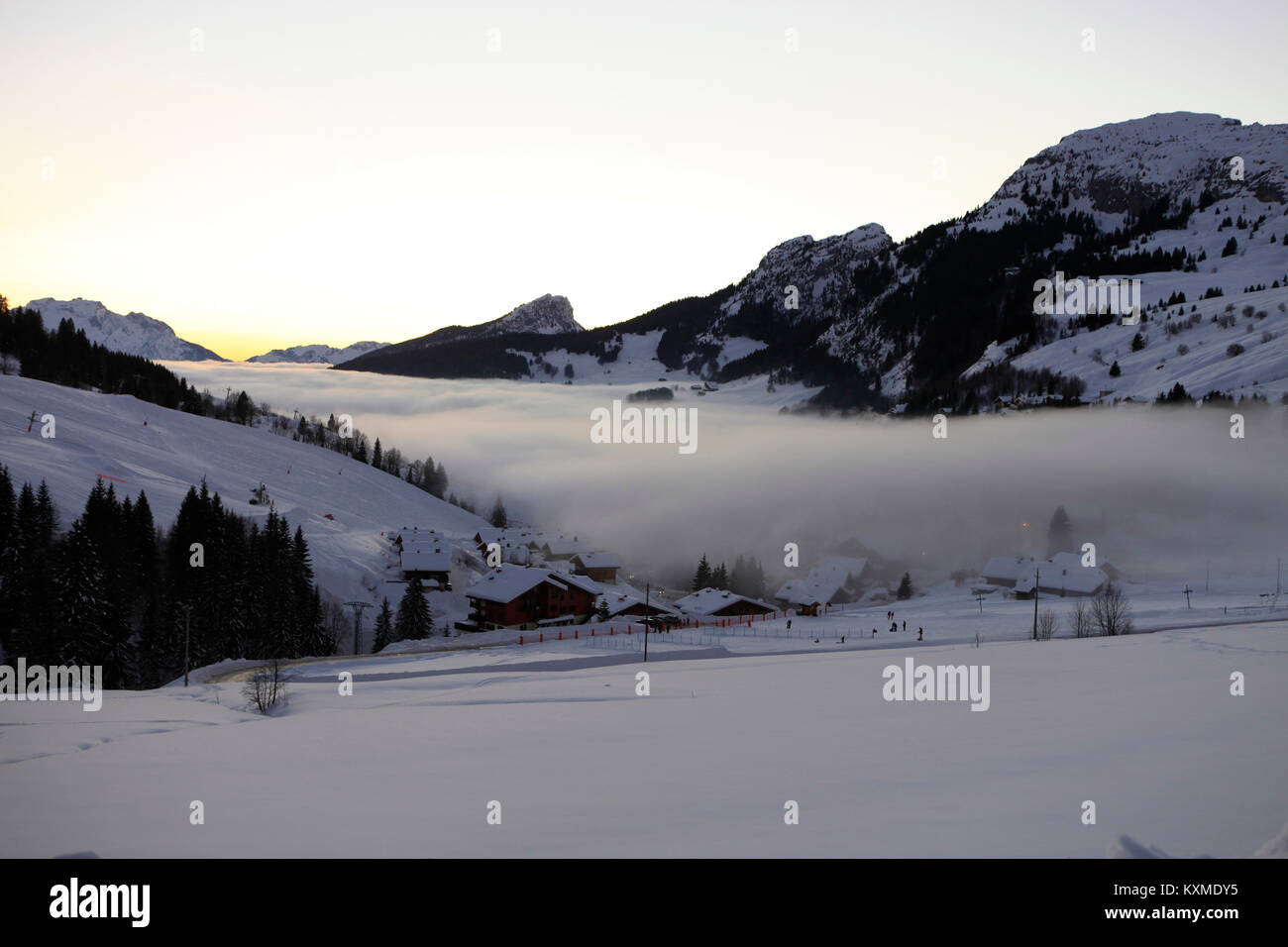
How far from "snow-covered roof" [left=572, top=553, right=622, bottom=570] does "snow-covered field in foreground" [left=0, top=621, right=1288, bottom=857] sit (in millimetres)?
90274

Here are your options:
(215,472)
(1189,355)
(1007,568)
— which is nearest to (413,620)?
(215,472)

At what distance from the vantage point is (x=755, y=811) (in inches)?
423

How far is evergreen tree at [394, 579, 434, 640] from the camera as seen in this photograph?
70500mm

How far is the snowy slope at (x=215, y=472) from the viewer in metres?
84.0

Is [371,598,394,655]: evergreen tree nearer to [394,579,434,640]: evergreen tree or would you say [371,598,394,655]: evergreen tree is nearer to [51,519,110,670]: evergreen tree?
[394,579,434,640]: evergreen tree

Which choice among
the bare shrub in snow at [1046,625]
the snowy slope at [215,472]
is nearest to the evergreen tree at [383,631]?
the snowy slope at [215,472]

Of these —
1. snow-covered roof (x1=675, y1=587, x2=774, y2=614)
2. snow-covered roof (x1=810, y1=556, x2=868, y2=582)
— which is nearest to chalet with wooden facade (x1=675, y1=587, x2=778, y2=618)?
snow-covered roof (x1=675, y1=587, x2=774, y2=614)

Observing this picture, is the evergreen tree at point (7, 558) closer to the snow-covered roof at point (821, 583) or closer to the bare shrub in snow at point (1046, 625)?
the bare shrub in snow at point (1046, 625)

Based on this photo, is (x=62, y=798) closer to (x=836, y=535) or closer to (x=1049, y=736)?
(x=1049, y=736)

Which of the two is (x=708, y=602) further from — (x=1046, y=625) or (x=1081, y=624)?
(x=1081, y=624)

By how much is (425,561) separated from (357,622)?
18.5 m

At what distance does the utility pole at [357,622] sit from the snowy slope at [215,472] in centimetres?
381
